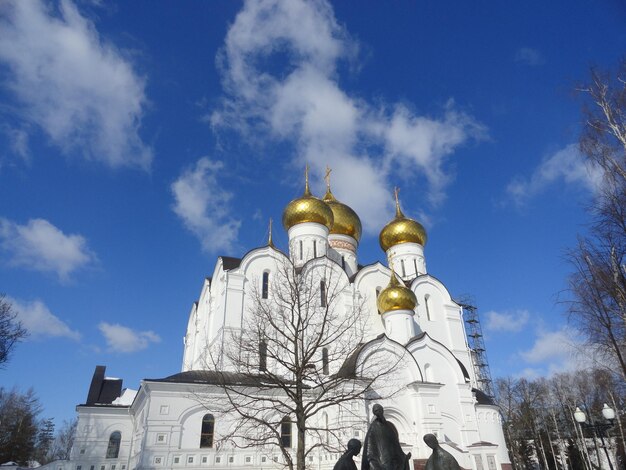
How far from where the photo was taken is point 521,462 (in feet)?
103

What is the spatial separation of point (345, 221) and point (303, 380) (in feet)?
51.9

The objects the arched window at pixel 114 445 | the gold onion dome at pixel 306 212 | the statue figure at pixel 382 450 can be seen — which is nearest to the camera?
the statue figure at pixel 382 450

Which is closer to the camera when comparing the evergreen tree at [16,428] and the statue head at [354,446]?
the statue head at [354,446]

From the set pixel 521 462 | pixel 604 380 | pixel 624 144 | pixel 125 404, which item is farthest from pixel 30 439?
pixel 624 144

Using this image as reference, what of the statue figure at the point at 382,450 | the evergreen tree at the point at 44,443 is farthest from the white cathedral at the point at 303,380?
the evergreen tree at the point at 44,443

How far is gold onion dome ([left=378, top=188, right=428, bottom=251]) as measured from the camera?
1190 inches

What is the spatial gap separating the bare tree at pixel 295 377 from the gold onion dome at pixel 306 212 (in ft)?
13.0

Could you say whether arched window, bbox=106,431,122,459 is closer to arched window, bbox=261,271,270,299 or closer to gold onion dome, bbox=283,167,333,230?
arched window, bbox=261,271,270,299

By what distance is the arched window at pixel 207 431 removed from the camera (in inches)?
637

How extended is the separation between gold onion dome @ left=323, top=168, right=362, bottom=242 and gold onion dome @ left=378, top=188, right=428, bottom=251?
215cm

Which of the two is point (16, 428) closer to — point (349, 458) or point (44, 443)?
point (44, 443)

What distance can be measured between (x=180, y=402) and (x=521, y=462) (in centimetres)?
2724

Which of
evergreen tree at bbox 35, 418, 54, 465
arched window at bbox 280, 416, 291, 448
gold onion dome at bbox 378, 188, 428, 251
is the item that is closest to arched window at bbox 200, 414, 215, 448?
arched window at bbox 280, 416, 291, 448

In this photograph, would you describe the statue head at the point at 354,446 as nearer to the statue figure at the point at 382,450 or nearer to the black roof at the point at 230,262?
the statue figure at the point at 382,450
